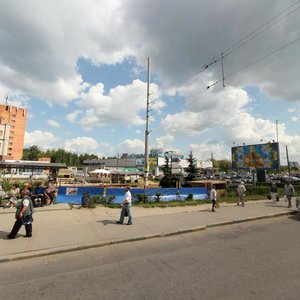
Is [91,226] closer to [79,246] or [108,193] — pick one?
[79,246]

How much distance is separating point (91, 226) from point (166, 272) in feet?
16.7

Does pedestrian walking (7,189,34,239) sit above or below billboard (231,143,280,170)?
below

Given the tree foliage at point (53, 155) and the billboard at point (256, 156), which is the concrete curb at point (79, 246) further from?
the tree foliage at point (53, 155)

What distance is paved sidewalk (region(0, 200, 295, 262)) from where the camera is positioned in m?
7.50

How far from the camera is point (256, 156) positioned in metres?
33.4

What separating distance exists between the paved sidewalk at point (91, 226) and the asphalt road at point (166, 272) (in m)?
0.44

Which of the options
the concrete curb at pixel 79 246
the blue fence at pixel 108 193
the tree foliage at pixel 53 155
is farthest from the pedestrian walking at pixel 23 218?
the tree foliage at pixel 53 155

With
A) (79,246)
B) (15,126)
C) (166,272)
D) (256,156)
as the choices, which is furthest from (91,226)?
Answer: (15,126)

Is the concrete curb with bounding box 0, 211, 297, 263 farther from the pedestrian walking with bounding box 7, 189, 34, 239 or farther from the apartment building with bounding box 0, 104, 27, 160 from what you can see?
the apartment building with bounding box 0, 104, 27, 160

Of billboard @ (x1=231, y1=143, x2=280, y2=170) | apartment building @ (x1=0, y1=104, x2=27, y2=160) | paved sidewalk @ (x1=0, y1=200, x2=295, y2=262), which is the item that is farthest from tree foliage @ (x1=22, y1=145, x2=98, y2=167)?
paved sidewalk @ (x1=0, y1=200, x2=295, y2=262)

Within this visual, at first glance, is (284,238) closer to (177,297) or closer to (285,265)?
(285,265)

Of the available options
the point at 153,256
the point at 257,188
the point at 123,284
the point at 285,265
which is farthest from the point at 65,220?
the point at 257,188

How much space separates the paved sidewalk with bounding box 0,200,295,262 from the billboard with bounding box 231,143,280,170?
58.9 feet

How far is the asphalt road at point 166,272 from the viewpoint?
472cm
